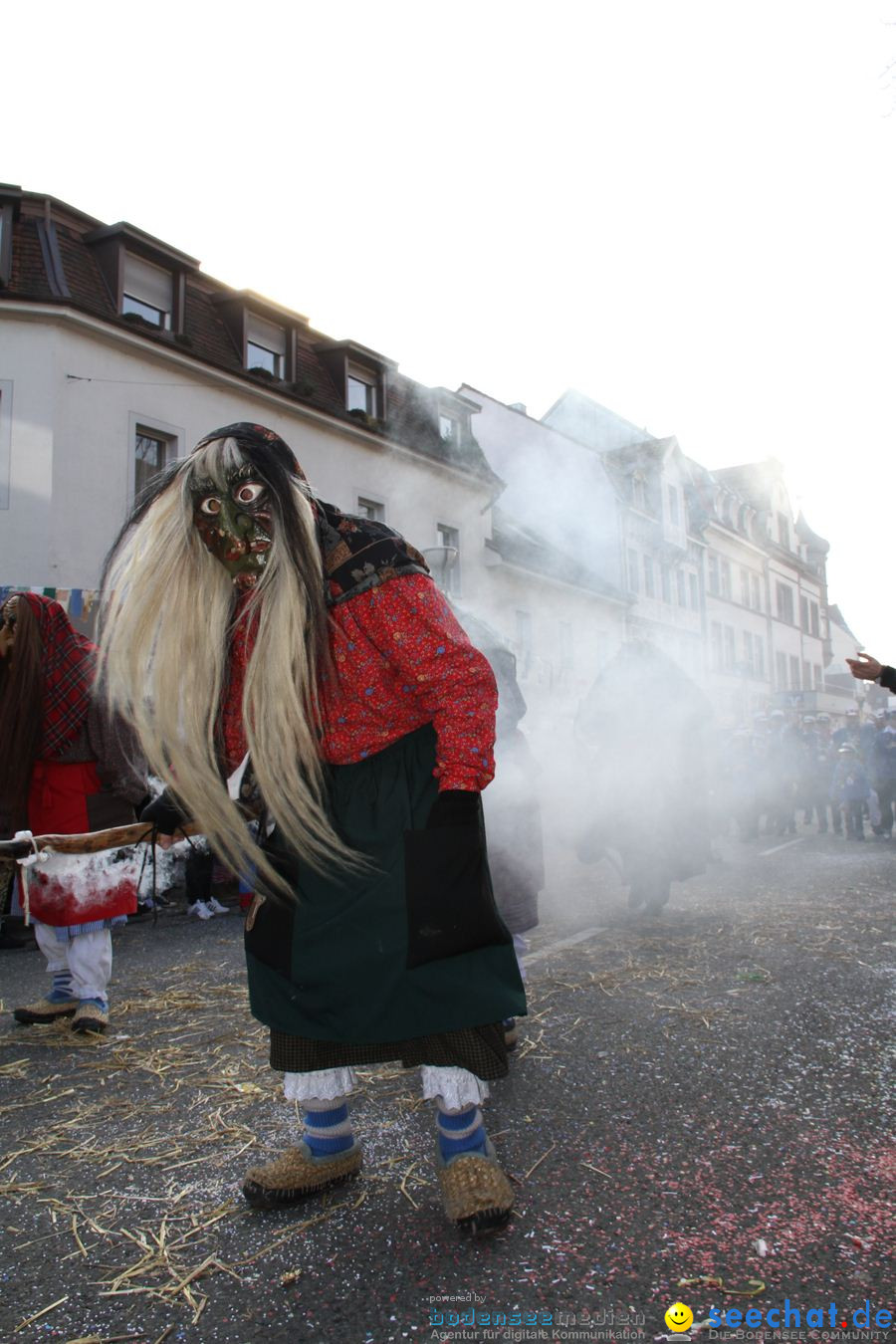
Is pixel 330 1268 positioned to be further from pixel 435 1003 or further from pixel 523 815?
pixel 523 815

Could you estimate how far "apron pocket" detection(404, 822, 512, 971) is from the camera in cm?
191

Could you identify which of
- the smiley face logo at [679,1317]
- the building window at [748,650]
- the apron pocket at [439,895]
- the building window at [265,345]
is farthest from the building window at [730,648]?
the smiley face logo at [679,1317]

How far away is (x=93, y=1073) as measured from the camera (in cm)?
313

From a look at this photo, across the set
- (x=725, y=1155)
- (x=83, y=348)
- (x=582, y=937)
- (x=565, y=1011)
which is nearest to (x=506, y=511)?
(x=83, y=348)

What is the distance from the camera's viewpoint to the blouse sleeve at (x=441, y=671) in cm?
192

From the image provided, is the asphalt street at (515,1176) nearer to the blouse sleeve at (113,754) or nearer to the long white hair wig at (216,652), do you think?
the long white hair wig at (216,652)

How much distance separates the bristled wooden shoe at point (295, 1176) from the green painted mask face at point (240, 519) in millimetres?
1404

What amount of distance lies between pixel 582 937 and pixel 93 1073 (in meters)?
2.90

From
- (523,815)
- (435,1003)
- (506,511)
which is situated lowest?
(435,1003)

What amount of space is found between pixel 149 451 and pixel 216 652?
38.0 feet

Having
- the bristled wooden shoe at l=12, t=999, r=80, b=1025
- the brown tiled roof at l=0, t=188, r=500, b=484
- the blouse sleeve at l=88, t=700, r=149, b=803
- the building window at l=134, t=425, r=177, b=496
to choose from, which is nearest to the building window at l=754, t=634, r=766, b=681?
the brown tiled roof at l=0, t=188, r=500, b=484

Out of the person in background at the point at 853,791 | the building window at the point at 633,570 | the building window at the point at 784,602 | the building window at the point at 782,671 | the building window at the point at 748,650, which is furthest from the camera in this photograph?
the building window at the point at 784,602

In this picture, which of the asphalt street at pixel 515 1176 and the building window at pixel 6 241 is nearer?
the asphalt street at pixel 515 1176

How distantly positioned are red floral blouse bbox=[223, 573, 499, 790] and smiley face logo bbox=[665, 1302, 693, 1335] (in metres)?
1.04
